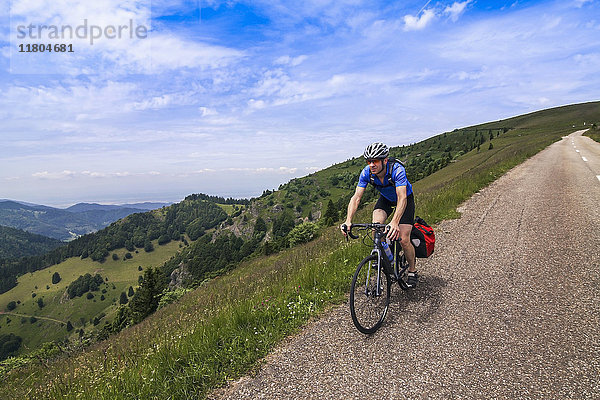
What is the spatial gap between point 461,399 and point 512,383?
69 cm

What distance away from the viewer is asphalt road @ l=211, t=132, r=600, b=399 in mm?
3445

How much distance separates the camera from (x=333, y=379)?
3666 millimetres

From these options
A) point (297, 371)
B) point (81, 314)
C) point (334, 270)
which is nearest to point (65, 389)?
point (297, 371)

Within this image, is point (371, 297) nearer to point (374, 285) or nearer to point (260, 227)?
point (374, 285)

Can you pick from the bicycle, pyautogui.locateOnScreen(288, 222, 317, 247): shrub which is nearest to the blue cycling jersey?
the bicycle

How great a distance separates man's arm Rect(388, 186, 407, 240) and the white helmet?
583 millimetres

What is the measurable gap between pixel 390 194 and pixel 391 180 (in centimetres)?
40

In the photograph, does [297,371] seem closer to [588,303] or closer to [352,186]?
[588,303]

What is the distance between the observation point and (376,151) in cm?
489

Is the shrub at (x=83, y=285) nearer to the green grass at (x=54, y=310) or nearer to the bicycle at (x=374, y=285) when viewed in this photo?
the green grass at (x=54, y=310)

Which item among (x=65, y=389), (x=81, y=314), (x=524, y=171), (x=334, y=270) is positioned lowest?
(x=81, y=314)

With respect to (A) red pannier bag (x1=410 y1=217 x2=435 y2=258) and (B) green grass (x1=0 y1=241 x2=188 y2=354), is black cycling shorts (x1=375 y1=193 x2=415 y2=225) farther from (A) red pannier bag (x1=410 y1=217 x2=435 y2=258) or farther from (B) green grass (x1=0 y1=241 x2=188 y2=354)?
(B) green grass (x1=0 y1=241 x2=188 y2=354)

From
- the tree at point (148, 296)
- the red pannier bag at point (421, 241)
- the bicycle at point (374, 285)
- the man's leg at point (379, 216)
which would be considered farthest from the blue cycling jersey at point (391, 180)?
the tree at point (148, 296)

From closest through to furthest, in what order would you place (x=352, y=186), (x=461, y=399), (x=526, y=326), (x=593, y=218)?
(x=461, y=399), (x=526, y=326), (x=593, y=218), (x=352, y=186)
